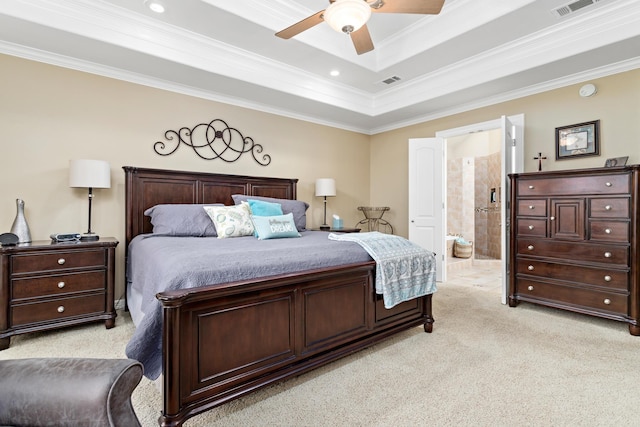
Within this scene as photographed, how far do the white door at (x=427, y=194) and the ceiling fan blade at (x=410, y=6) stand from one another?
2.76 m

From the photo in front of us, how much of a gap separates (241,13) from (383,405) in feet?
10.7

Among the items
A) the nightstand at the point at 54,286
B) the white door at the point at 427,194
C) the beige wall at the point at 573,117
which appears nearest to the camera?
the nightstand at the point at 54,286

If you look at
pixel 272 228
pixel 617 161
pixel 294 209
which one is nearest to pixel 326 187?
pixel 294 209

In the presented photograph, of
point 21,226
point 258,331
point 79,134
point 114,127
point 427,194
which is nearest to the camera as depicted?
point 258,331

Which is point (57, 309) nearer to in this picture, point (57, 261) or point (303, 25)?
point (57, 261)

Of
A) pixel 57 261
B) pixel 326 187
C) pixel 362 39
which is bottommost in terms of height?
pixel 57 261

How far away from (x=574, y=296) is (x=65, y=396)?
391cm

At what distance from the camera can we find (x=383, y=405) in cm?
177

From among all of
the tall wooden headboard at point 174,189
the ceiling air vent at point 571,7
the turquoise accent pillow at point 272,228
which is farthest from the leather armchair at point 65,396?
the ceiling air vent at point 571,7

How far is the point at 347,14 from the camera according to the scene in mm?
1942

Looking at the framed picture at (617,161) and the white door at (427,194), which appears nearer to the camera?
the framed picture at (617,161)

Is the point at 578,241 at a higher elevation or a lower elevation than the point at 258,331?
higher

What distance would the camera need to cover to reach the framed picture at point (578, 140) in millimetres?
3387

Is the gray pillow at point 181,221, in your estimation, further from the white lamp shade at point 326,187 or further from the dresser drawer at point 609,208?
the dresser drawer at point 609,208
